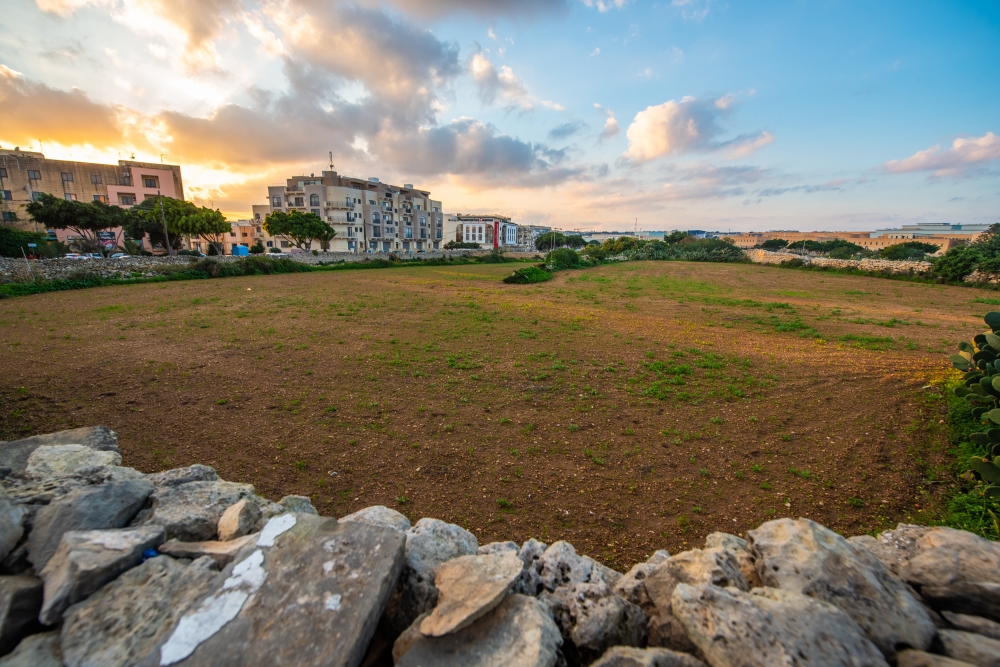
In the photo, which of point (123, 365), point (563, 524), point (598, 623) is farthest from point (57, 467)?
point (123, 365)

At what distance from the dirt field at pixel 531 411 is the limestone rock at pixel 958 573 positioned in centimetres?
208

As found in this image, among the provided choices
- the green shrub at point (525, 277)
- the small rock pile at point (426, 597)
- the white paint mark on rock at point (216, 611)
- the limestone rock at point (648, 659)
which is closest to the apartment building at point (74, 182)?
the green shrub at point (525, 277)

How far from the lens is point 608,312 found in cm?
1700

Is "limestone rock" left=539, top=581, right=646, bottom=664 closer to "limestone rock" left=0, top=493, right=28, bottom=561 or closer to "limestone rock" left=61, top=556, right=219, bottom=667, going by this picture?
"limestone rock" left=61, top=556, right=219, bottom=667

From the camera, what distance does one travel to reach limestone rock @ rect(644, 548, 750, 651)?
2.13 meters

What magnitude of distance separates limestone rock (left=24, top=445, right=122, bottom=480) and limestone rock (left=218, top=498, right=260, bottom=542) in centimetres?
135

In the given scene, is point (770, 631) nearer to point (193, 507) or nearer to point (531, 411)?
point (193, 507)

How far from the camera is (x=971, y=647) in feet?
5.91

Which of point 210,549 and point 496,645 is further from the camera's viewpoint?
point 210,549

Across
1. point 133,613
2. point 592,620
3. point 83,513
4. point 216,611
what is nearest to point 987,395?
point 592,620

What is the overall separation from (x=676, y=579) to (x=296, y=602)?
2.15m

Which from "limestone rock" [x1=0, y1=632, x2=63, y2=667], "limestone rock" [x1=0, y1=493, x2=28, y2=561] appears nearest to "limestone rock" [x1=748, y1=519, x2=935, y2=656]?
"limestone rock" [x1=0, y1=632, x2=63, y2=667]

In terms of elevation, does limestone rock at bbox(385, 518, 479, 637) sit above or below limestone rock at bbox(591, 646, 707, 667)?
below

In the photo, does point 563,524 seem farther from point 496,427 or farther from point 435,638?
point 435,638
